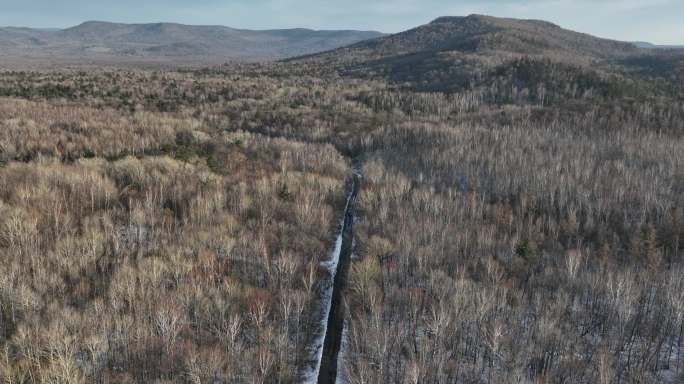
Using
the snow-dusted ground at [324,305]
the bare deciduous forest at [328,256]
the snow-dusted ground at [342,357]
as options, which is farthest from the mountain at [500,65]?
the snow-dusted ground at [342,357]

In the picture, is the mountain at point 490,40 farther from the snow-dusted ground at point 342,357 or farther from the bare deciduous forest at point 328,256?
the snow-dusted ground at point 342,357

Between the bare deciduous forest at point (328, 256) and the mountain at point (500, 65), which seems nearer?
the bare deciduous forest at point (328, 256)

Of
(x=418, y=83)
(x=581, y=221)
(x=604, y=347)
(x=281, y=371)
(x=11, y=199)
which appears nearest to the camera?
(x=281, y=371)

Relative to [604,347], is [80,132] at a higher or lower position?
higher

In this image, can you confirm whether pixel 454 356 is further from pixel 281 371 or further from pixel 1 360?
pixel 1 360

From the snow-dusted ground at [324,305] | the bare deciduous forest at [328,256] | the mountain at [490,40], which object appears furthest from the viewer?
the mountain at [490,40]

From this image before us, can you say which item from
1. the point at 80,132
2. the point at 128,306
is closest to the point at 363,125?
the point at 80,132

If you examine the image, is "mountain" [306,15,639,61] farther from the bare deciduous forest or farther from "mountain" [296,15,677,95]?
the bare deciduous forest
